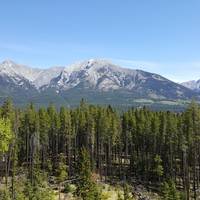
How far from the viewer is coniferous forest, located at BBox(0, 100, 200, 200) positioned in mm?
100250

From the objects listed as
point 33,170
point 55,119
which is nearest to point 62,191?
point 33,170

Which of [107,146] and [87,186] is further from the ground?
[107,146]

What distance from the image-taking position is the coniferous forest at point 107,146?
100 meters

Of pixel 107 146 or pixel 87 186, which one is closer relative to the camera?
pixel 87 186

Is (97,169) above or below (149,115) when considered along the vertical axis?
below

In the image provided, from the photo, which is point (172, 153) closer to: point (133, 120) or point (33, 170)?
point (133, 120)

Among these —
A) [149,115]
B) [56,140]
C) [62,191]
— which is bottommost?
[62,191]

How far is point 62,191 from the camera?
88.8 m

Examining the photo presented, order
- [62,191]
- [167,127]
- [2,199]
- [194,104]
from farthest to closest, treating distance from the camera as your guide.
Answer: [167,127] < [194,104] < [62,191] < [2,199]

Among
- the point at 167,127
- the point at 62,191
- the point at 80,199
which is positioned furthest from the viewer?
the point at 167,127

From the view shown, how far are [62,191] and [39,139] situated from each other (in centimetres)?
2684

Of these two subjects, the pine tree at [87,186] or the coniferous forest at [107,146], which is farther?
the coniferous forest at [107,146]

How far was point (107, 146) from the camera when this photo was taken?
380 feet

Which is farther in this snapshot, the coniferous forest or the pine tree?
the coniferous forest
